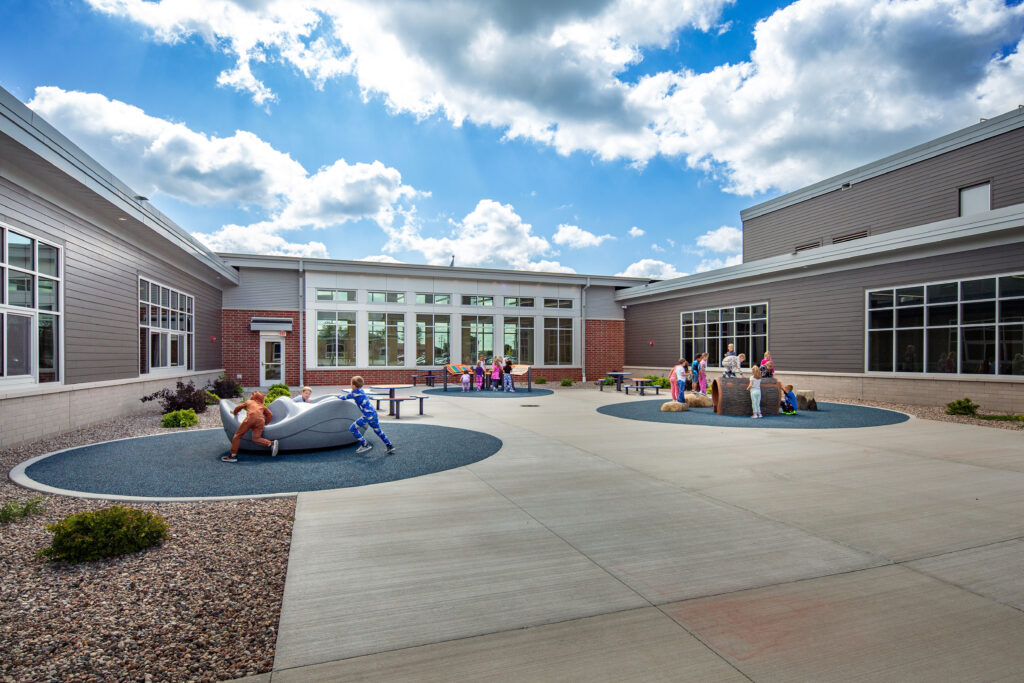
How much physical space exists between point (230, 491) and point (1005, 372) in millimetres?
17058

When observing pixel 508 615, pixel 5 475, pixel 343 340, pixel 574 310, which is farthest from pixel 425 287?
pixel 508 615

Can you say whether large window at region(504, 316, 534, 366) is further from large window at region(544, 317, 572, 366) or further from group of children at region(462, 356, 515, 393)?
group of children at region(462, 356, 515, 393)

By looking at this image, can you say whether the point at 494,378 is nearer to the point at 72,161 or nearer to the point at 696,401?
the point at 696,401

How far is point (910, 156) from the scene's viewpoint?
18297 mm

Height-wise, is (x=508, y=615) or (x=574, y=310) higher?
(x=574, y=310)

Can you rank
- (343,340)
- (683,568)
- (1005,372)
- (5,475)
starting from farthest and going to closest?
(343,340) < (1005,372) < (5,475) < (683,568)

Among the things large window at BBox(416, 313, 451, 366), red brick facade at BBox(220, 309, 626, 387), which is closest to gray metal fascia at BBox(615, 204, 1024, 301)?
large window at BBox(416, 313, 451, 366)

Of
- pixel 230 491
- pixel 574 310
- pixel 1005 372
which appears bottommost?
pixel 230 491

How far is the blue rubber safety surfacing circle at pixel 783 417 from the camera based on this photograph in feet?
37.8

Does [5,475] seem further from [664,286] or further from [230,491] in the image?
[664,286]

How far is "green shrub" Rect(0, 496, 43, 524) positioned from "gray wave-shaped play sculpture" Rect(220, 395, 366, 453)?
3.04 meters

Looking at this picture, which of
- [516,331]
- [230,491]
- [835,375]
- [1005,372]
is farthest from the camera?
[516,331]

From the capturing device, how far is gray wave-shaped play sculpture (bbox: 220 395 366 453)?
824 cm

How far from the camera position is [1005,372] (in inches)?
524
